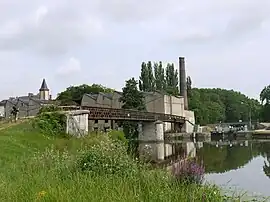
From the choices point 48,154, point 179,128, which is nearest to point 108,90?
point 179,128

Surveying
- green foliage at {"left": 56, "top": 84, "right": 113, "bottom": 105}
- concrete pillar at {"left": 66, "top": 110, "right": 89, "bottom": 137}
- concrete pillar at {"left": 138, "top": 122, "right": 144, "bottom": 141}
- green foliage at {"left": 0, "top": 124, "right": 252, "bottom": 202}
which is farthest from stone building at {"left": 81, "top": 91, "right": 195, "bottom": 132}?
green foliage at {"left": 0, "top": 124, "right": 252, "bottom": 202}

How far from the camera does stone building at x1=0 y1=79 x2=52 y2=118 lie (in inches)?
3813

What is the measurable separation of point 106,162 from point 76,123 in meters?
29.3

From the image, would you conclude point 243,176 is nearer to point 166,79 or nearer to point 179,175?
point 179,175

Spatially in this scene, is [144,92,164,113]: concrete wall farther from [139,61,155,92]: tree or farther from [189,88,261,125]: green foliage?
[189,88,261,125]: green foliage

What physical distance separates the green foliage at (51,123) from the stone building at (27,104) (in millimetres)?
40431

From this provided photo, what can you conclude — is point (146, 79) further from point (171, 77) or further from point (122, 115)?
point (122, 115)

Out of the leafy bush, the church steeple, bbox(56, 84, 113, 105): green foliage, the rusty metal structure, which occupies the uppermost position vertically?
the church steeple

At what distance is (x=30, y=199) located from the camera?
783 cm

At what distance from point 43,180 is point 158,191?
2.45 meters

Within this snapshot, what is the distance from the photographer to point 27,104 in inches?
4190

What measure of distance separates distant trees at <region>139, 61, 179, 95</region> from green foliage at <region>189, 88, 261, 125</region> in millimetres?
6109

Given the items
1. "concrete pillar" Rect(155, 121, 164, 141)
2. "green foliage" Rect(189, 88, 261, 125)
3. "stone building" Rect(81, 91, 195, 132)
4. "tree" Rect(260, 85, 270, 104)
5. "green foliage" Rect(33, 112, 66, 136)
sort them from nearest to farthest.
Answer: "green foliage" Rect(33, 112, 66, 136), "concrete pillar" Rect(155, 121, 164, 141), "stone building" Rect(81, 91, 195, 132), "green foliage" Rect(189, 88, 261, 125), "tree" Rect(260, 85, 270, 104)

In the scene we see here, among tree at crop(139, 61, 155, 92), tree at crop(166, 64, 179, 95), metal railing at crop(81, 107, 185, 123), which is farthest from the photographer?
tree at crop(166, 64, 179, 95)
